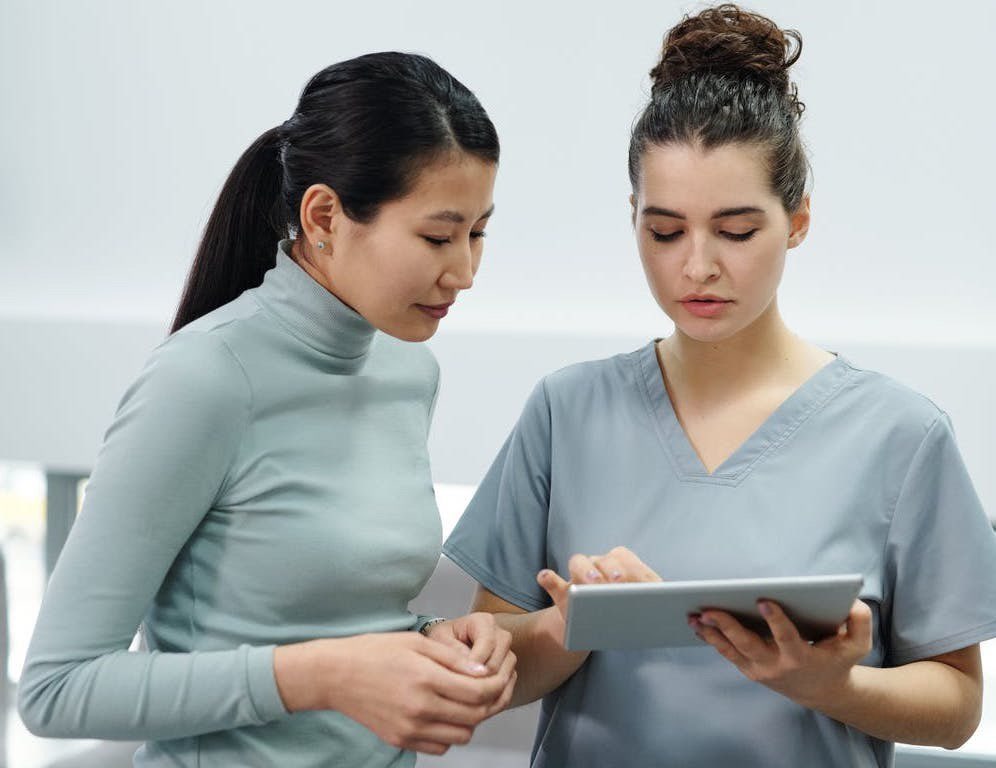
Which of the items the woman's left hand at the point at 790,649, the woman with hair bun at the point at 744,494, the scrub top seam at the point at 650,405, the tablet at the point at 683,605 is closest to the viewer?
the tablet at the point at 683,605

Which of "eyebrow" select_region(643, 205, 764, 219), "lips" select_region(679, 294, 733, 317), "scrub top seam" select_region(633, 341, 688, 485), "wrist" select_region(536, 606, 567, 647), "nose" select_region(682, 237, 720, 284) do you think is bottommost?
"wrist" select_region(536, 606, 567, 647)

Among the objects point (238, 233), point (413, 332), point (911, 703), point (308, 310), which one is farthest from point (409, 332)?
point (911, 703)

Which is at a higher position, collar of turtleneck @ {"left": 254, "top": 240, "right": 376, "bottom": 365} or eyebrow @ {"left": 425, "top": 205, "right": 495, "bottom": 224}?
eyebrow @ {"left": 425, "top": 205, "right": 495, "bottom": 224}

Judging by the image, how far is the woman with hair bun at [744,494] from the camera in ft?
4.52

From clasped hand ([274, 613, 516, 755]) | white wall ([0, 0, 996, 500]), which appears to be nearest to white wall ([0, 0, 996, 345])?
white wall ([0, 0, 996, 500])

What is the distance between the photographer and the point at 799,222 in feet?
4.84

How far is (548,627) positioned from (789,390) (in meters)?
0.41

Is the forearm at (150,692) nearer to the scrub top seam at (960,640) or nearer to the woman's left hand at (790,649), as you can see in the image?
the woman's left hand at (790,649)

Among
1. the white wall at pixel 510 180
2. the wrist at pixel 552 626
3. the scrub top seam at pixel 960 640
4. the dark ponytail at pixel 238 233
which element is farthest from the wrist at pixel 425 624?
the white wall at pixel 510 180

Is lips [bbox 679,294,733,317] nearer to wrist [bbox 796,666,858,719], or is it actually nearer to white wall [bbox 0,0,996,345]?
wrist [bbox 796,666,858,719]

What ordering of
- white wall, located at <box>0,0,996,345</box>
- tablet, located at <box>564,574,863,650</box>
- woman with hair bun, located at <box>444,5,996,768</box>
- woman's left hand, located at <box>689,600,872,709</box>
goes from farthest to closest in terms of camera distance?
white wall, located at <box>0,0,996,345</box> < woman with hair bun, located at <box>444,5,996,768</box> < woman's left hand, located at <box>689,600,872,709</box> < tablet, located at <box>564,574,863,650</box>

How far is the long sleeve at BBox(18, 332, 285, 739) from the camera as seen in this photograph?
113 cm

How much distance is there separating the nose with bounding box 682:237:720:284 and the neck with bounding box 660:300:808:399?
15 centimetres

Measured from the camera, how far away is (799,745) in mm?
1391
